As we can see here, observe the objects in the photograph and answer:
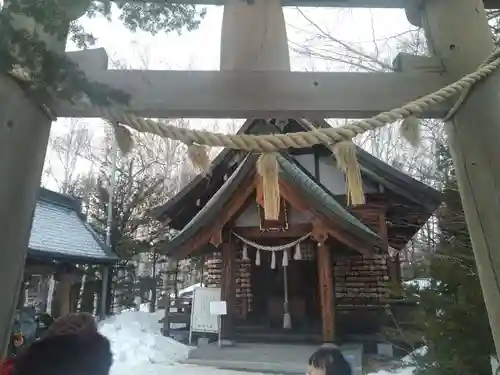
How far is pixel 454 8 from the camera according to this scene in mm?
2076

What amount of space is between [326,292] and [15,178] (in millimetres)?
6589

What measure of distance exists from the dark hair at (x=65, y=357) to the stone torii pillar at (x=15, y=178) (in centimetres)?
27

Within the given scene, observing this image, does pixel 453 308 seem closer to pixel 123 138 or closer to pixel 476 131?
pixel 476 131

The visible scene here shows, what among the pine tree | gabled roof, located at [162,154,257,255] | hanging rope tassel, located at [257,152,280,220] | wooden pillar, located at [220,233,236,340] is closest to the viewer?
hanging rope tassel, located at [257,152,280,220]

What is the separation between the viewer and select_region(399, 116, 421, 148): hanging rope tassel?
5.77 feet

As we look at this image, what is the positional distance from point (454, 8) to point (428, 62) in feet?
1.06

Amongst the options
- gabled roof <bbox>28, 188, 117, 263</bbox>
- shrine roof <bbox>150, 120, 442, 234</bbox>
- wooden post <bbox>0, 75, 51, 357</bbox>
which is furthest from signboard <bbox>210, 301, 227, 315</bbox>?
wooden post <bbox>0, 75, 51, 357</bbox>

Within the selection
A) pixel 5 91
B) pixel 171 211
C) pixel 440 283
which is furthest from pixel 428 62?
pixel 171 211

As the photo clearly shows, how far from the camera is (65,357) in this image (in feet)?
4.41

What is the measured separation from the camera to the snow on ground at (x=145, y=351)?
23.4 feet

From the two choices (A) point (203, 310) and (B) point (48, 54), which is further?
(A) point (203, 310)

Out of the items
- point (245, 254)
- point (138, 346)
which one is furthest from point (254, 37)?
point (138, 346)

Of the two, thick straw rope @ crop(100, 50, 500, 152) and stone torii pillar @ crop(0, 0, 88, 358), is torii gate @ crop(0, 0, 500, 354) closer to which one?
stone torii pillar @ crop(0, 0, 88, 358)

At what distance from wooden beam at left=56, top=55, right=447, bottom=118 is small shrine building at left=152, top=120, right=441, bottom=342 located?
204 inches
